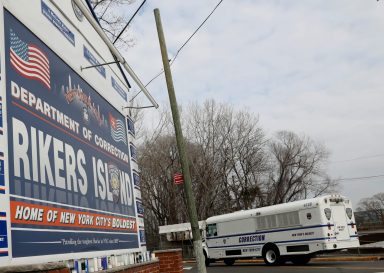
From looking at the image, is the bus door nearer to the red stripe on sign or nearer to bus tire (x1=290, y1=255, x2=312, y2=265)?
bus tire (x1=290, y1=255, x2=312, y2=265)

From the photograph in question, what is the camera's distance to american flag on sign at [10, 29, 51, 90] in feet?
17.5

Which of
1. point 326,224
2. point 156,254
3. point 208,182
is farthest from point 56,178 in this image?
point 208,182

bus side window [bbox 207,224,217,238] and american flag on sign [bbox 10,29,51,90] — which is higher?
american flag on sign [bbox 10,29,51,90]

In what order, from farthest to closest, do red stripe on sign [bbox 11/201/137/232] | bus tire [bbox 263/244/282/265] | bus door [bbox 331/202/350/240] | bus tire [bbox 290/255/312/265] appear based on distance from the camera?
bus tire [bbox 263/244/282/265] → bus tire [bbox 290/255/312/265] → bus door [bbox 331/202/350/240] → red stripe on sign [bbox 11/201/137/232]

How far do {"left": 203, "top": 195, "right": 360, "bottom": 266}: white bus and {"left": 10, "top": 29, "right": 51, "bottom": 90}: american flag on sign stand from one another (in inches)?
651

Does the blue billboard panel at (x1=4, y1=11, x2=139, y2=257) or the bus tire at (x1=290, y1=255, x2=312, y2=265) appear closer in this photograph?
the blue billboard panel at (x1=4, y1=11, x2=139, y2=257)

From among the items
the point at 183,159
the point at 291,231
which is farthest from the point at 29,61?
the point at 291,231

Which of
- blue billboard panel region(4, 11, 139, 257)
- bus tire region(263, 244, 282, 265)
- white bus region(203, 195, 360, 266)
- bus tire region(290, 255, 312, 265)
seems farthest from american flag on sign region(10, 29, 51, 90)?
bus tire region(290, 255, 312, 265)

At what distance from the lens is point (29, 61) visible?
564cm

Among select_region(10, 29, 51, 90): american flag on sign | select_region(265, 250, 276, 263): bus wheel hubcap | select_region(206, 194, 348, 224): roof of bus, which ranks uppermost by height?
select_region(10, 29, 51, 90): american flag on sign

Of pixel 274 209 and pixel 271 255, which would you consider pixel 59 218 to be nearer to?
pixel 274 209

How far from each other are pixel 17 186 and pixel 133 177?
5.34 metres

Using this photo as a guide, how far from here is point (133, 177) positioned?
1018 cm

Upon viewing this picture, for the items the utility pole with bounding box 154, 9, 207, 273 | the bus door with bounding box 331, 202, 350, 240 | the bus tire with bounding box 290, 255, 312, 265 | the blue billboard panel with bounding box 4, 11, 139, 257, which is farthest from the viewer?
the bus tire with bounding box 290, 255, 312, 265
